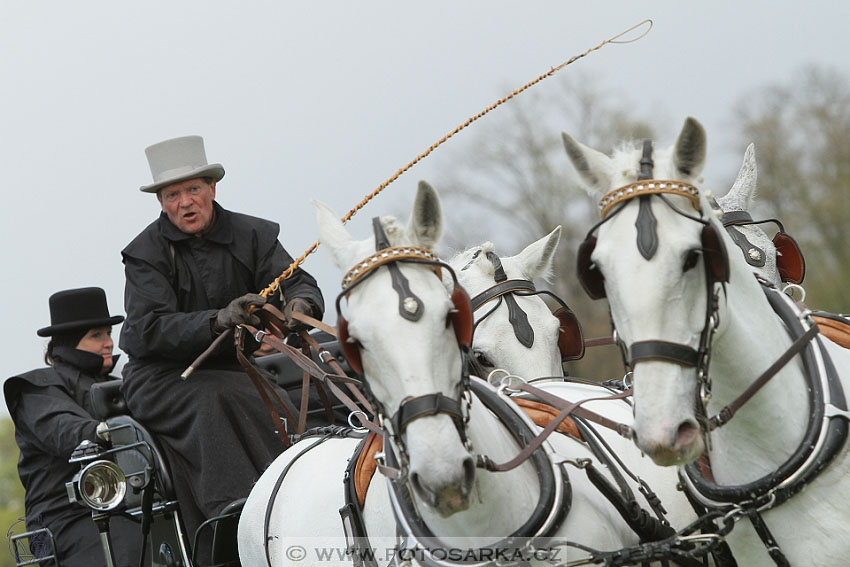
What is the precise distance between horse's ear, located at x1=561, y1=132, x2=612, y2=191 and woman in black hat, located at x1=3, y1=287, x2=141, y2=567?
140 inches

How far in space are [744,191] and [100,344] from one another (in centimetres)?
443

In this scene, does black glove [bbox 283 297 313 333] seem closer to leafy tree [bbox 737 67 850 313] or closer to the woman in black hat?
the woman in black hat

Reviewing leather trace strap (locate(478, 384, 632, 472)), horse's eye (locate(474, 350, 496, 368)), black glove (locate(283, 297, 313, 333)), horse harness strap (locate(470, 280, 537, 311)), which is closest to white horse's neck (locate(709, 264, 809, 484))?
leather trace strap (locate(478, 384, 632, 472))

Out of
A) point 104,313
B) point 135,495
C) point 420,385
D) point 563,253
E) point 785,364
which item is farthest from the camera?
point 563,253

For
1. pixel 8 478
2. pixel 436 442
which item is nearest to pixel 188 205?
pixel 436 442

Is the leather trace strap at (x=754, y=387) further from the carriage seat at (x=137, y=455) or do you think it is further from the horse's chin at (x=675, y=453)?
the carriage seat at (x=137, y=455)

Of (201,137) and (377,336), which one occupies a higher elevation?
(201,137)

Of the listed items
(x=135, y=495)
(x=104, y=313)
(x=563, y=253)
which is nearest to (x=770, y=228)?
(x=563, y=253)

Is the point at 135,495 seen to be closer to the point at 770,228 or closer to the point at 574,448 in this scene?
the point at 574,448

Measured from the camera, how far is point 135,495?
5.27m

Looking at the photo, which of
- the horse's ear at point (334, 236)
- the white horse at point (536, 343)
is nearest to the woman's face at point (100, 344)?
the white horse at point (536, 343)

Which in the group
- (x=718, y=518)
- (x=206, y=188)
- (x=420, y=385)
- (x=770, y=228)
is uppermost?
(x=206, y=188)

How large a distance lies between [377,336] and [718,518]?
122 centimetres

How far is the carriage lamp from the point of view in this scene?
5137 millimetres
